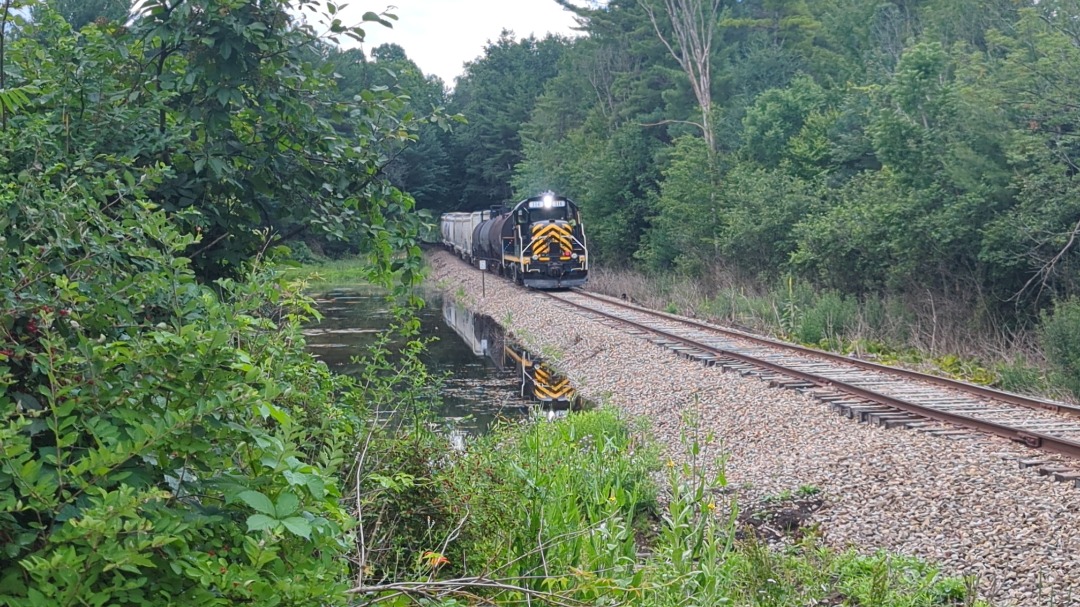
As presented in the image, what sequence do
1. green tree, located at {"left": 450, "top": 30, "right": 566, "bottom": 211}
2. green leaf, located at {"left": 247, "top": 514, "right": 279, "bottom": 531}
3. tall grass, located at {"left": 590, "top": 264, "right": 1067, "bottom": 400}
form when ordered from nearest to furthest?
green leaf, located at {"left": 247, "top": 514, "right": 279, "bottom": 531}
tall grass, located at {"left": 590, "top": 264, "right": 1067, "bottom": 400}
green tree, located at {"left": 450, "top": 30, "right": 566, "bottom": 211}

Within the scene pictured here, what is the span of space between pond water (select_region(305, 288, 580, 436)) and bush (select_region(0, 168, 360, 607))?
14.1ft

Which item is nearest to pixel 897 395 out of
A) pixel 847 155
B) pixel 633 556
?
pixel 633 556

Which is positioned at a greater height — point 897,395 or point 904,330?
point 897,395

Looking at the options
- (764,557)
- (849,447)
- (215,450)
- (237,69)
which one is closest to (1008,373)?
(849,447)

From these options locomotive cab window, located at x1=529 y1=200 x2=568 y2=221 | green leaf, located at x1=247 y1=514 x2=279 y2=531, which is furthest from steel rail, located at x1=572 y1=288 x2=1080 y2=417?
locomotive cab window, located at x1=529 y1=200 x2=568 y2=221

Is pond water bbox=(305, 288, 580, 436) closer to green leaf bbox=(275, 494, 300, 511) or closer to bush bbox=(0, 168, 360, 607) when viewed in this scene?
bush bbox=(0, 168, 360, 607)

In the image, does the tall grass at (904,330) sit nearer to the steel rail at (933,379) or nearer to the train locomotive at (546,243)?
the steel rail at (933,379)

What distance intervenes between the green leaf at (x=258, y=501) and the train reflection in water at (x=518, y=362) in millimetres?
6057

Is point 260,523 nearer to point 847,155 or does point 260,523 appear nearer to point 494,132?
point 847,155

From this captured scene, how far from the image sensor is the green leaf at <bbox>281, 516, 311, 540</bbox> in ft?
8.14

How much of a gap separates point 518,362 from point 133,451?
55.1 feet

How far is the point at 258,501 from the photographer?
2574mm

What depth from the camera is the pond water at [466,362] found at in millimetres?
13453

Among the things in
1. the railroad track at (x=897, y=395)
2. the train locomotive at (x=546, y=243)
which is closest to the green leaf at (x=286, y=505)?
the railroad track at (x=897, y=395)
